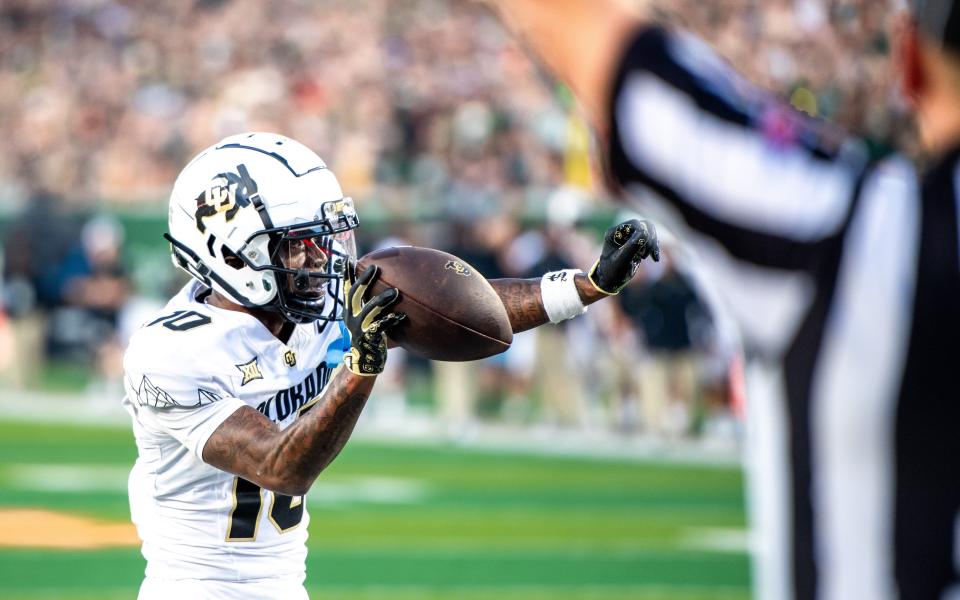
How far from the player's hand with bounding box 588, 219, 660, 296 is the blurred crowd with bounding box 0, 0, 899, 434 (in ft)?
24.2

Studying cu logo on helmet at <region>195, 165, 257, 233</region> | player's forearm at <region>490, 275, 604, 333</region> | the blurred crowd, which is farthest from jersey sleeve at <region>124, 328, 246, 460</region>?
the blurred crowd

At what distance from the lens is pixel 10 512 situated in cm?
887

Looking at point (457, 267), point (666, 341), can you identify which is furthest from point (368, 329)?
point (666, 341)

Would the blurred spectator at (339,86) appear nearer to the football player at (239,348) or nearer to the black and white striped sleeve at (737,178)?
the football player at (239,348)

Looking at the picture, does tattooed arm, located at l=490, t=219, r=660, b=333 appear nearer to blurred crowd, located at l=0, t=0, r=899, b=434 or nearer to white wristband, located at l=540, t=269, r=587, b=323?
white wristband, located at l=540, t=269, r=587, b=323

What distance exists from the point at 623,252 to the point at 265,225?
84cm

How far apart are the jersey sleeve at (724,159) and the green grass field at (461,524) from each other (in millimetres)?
5552

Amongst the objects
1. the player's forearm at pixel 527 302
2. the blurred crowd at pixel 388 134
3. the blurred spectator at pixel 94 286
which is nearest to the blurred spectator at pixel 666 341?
the blurred crowd at pixel 388 134

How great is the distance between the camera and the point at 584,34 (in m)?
1.57

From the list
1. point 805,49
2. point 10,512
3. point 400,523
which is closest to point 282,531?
point 400,523

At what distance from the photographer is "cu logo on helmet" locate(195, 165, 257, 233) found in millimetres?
3256

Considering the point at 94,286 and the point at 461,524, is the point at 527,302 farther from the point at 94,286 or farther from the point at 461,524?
the point at 94,286

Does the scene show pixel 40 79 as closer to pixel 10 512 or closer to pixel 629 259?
pixel 10 512

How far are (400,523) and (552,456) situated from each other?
10.2 ft
